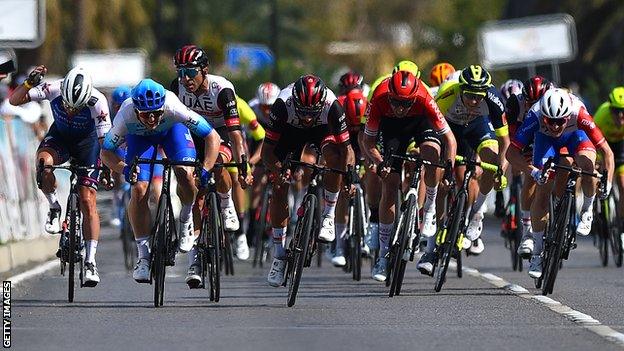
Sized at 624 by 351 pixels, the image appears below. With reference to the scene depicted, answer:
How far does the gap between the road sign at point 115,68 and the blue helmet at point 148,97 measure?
1167 inches


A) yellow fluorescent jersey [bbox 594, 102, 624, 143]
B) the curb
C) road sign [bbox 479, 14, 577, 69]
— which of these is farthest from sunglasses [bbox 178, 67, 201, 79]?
road sign [bbox 479, 14, 577, 69]

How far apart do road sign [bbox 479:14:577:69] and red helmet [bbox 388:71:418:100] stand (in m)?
23.2

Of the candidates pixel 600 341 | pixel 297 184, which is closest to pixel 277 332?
pixel 600 341

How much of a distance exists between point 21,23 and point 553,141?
8.59m

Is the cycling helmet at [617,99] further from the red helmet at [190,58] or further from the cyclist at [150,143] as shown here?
the cyclist at [150,143]

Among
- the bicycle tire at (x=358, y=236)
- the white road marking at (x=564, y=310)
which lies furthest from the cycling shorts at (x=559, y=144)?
the bicycle tire at (x=358, y=236)

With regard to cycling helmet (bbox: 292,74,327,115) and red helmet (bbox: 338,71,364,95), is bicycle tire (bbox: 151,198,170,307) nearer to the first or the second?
cycling helmet (bbox: 292,74,327,115)

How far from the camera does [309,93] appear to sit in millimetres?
15328

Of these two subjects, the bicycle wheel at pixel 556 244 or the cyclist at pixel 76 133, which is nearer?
the bicycle wheel at pixel 556 244

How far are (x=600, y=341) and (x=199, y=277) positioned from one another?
4.37 m

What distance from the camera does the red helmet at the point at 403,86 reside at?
1573 centimetres

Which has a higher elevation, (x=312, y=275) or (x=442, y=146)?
(x=442, y=146)

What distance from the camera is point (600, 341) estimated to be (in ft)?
38.5

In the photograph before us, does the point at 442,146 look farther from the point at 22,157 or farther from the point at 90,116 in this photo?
the point at 22,157
